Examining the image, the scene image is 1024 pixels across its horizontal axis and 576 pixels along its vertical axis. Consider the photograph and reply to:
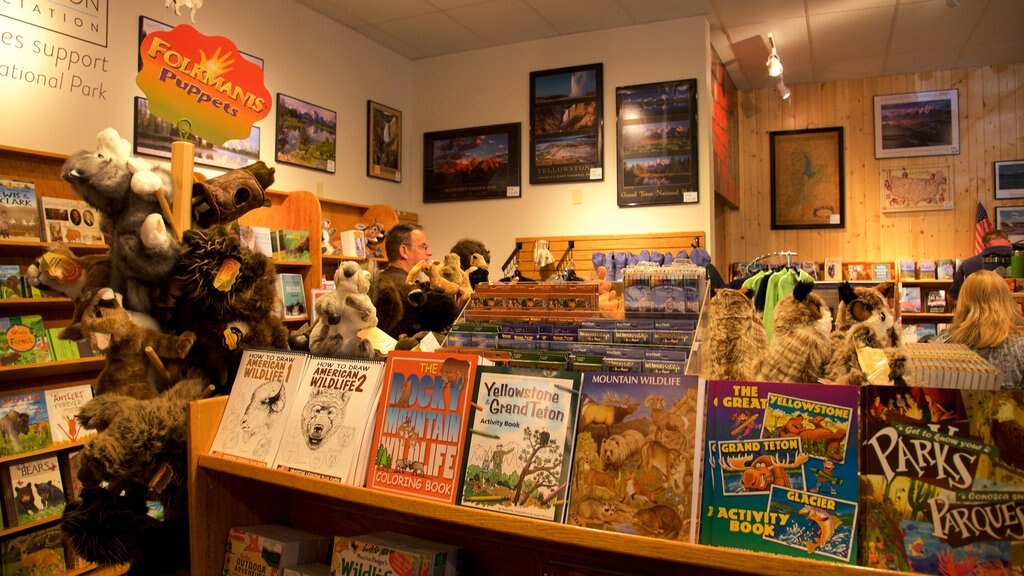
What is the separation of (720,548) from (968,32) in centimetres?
684

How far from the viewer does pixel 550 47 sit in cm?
580

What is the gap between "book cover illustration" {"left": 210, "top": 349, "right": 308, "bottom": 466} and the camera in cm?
162

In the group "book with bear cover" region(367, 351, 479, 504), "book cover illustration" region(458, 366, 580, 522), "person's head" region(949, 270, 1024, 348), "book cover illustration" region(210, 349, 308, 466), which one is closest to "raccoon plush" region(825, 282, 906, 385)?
"book cover illustration" region(458, 366, 580, 522)

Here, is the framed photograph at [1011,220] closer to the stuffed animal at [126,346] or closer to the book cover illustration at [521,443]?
the book cover illustration at [521,443]

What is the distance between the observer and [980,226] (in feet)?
21.8

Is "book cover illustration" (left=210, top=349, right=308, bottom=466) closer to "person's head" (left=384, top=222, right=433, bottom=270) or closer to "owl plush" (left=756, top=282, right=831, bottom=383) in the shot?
"owl plush" (left=756, top=282, right=831, bottom=383)

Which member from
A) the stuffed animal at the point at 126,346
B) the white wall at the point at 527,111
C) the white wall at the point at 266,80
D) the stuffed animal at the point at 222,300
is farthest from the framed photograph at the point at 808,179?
the stuffed animal at the point at 126,346

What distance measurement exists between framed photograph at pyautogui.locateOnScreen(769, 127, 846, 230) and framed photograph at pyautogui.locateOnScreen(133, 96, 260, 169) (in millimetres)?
6008

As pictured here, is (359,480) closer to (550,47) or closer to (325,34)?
(325,34)

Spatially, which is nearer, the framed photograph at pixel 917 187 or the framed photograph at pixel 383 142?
the framed photograph at pixel 383 142

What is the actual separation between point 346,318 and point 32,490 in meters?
2.35

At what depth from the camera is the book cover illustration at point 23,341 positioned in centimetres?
292

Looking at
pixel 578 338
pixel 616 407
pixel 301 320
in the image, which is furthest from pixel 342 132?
pixel 616 407

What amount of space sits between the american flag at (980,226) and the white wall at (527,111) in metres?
3.49
